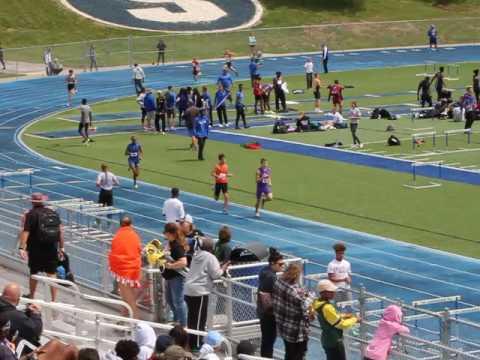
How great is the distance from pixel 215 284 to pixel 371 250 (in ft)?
34.6

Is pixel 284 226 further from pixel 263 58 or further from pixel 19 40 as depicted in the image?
pixel 19 40

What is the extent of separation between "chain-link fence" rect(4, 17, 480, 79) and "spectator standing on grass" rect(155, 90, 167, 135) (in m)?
19.4

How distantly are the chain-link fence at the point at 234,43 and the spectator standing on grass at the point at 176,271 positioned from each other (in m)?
47.1

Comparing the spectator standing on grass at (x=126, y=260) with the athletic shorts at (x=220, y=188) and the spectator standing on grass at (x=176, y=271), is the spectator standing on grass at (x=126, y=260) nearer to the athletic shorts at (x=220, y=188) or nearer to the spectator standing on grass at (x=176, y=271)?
the spectator standing on grass at (x=176, y=271)

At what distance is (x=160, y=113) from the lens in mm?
44719

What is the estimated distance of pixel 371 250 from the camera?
90.3ft

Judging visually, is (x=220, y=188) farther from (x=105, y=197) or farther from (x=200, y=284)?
(x=200, y=284)

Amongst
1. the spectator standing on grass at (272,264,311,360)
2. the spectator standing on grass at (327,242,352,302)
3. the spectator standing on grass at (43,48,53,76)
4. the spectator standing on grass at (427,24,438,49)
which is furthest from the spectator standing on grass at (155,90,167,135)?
the spectator standing on grass at (272,264,311,360)

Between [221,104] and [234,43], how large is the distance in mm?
25906

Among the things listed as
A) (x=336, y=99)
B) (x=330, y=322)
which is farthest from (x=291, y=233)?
(x=336, y=99)

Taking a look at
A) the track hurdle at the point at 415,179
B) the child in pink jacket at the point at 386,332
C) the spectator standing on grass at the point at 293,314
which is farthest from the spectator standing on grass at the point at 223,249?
the track hurdle at the point at 415,179

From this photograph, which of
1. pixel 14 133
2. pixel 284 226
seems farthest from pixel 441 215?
pixel 14 133

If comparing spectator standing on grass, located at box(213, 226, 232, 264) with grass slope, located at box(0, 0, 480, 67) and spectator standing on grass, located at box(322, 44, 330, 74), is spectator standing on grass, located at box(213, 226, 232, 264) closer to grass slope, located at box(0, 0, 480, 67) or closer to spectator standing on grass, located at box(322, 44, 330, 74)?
spectator standing on grass, located at box(322, 44, 330, 74)

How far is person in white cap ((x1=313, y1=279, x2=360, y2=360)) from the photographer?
572 inches
